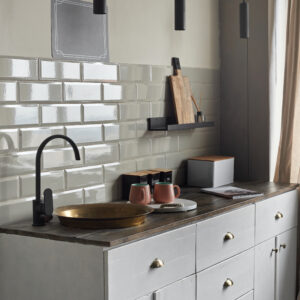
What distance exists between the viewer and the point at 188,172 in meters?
3.79

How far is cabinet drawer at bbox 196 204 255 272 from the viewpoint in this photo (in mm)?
2855

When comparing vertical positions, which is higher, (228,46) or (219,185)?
(228,46)

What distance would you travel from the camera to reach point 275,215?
356 centimetres

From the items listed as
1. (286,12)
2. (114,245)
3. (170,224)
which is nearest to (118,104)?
(170,224)

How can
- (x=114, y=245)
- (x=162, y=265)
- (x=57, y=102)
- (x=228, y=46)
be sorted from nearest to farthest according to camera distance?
(x=114, y=245), (x=162, y=265), (x=57, y=102), (x=228, y=46)

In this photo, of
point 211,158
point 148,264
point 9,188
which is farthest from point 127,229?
point 211,158

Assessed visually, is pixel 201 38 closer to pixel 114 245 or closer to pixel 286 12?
pixel 286 12

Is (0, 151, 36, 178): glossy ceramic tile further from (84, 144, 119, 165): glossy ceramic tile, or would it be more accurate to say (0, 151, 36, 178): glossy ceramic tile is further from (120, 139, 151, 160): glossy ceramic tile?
(120, 139, 151, 160): glossy ceramic tile

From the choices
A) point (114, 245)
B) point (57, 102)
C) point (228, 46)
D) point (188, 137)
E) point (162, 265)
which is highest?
point (228, 46)

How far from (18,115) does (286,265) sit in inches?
79.0

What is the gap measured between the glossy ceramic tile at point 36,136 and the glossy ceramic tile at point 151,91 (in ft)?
2.26

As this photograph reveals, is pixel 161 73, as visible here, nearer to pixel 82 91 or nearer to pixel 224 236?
pixel 82 91

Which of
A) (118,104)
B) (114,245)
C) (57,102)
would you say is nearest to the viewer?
(114,245)

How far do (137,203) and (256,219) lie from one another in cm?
78
